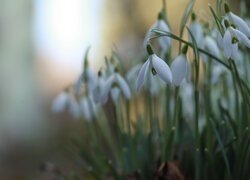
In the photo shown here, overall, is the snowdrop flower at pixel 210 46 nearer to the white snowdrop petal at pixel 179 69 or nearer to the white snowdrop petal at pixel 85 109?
the white snowdrop petal at pixel 179 69

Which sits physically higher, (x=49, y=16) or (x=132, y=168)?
(x=132, y=168)

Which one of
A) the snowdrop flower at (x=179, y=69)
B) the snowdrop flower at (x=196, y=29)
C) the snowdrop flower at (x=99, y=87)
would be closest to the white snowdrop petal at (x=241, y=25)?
the snowdrop flower at (x=179, y=69)

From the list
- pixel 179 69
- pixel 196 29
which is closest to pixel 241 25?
pixel 179 69

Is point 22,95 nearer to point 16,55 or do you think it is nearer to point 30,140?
point 16,55

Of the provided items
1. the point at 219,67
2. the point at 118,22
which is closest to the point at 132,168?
the point at 219,67

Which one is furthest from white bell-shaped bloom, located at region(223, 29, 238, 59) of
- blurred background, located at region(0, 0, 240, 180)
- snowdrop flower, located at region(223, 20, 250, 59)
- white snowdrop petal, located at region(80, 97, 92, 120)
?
blurred background, located at region(0, 0, 240, 180)
